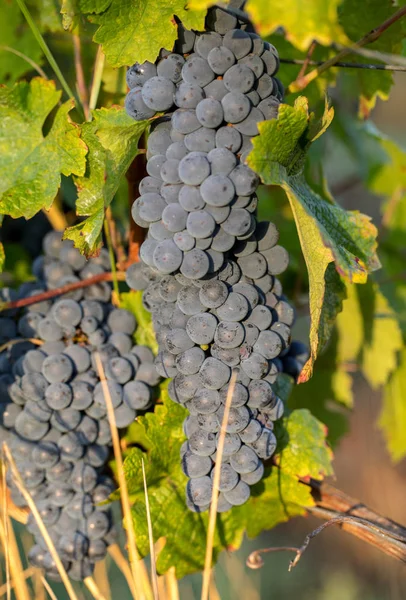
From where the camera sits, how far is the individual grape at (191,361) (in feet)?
2.46

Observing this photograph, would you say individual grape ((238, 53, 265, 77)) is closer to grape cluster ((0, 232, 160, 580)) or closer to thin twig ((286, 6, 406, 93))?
thin twig ((286, 6, 406, 93))

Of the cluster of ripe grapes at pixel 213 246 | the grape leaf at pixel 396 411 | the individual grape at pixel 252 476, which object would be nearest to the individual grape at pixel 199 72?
the cluster of ripe grapes at pixel 213 246

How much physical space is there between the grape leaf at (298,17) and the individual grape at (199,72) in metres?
0.14

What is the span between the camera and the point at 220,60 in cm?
70

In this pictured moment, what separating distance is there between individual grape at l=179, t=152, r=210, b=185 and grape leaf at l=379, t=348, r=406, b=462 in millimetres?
917

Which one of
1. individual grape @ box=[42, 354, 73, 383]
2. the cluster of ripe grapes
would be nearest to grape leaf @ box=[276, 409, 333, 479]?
the cluster of ripe grapes

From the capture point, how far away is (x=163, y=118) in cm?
76

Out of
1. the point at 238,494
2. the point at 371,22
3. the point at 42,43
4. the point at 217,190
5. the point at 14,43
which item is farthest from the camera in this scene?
the point at 14,43

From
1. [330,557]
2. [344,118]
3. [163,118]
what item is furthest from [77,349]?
[330,557]

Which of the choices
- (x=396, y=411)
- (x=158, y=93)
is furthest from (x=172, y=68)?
(x=396, y=411)

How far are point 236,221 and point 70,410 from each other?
1.34 feet

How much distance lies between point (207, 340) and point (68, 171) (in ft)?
0.97

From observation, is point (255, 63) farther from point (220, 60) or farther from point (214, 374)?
point (214, 374)

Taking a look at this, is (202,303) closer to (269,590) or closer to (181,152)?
(181,152)
